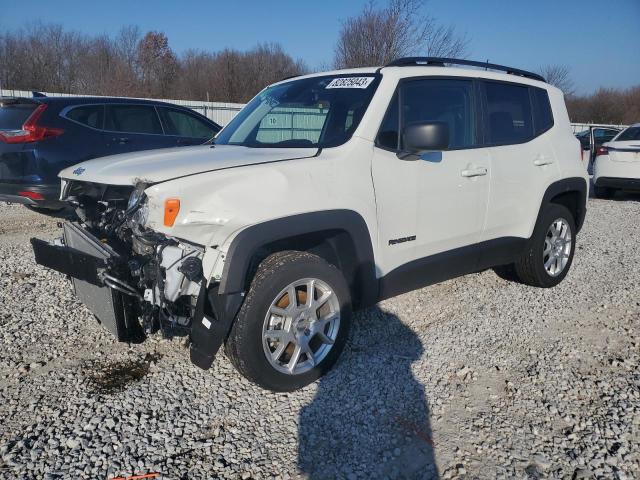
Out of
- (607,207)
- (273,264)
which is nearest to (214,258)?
(273,264)

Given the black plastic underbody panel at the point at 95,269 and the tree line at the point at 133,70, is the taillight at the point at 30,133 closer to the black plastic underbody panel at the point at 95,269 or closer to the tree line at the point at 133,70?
the black plastic underbody panel at the point at 95,269

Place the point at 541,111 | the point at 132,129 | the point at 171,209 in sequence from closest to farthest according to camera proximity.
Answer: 1. the point at 171,209
2. the point at 541,111
3. the point at 132,129

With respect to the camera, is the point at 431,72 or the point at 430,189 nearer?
the point at 430,189

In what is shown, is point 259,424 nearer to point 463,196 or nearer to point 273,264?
point 273,264

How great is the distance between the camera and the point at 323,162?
9.82 ft

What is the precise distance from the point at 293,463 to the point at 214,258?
110 cm

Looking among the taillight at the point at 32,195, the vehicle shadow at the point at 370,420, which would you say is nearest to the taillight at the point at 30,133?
the taillight at the point at 32,195

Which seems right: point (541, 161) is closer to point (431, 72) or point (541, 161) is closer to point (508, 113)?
point (508, 113)

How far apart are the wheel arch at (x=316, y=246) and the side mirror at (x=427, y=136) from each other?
23.1 inches

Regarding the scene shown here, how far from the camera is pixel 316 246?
3.29m

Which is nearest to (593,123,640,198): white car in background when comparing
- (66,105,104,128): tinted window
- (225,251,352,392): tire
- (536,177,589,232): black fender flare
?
(536,177,589,232): black fender flare

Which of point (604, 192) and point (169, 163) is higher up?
point (169, 163)

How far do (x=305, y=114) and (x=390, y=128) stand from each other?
73 cm

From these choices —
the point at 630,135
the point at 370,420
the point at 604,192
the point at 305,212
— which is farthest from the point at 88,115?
the point at 604,192
